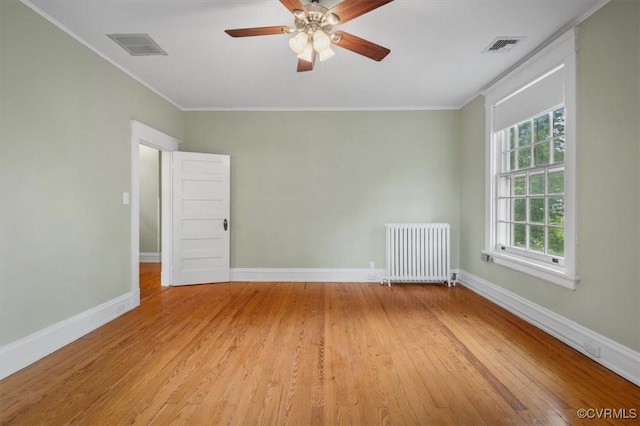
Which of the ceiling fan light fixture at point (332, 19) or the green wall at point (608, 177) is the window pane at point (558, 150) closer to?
the green wall at point (608, 177)

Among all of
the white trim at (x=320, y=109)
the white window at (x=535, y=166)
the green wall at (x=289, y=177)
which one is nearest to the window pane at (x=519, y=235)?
the white window at (x=535, y=166)

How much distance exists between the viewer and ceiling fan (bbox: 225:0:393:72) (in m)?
1.89

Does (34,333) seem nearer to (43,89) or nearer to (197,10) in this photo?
(43,89)

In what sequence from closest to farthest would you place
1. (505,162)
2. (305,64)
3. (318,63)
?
(305,64) → (318,63) → (505,162)

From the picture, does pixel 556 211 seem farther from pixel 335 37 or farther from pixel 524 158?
pixel 335 37

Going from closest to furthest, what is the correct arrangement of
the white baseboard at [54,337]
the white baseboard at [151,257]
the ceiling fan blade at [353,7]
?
1. the ceiling fan blade at [353,7]
2. the white baseboard at [54,337]
3. the white baseboard at [151,257]

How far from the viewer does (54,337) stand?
241cm

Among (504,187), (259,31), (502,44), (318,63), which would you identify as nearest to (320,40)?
(259,31)

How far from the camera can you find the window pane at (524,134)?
3139 mm

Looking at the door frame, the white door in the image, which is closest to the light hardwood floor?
the door frame

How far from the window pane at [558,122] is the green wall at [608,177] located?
267mm

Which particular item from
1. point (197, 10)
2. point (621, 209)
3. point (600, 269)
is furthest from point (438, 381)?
point (197, 10)

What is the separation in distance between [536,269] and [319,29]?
2.93 meters

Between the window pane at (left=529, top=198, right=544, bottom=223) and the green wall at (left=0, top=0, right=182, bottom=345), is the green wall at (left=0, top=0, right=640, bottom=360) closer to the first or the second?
the green wall at (left=0, top=0, right=182, bottom=345)
